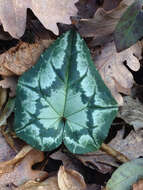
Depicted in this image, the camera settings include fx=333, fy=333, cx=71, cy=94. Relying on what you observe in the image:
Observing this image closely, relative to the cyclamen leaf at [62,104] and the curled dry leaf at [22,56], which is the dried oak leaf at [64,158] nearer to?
the cyclamen leaf at [62,104]

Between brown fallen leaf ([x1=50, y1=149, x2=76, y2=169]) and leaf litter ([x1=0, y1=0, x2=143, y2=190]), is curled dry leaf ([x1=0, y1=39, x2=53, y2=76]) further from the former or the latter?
brown fallen leaf ([x1=50, y1=149, x2=76, y2=169])

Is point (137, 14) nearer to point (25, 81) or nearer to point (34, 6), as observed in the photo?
point (34, 6)

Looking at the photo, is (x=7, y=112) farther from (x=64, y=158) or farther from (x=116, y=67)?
(x=116, y=67)

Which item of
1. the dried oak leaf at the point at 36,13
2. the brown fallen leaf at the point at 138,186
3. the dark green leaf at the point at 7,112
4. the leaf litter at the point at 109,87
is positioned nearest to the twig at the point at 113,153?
the leaf litter at the point at 109,87

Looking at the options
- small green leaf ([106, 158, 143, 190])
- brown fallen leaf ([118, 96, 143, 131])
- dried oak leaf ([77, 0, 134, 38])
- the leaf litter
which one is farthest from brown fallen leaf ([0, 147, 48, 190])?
dried oak leaf ([77, 0, 134, 38])

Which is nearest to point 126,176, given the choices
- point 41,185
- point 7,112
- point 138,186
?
point 138,186

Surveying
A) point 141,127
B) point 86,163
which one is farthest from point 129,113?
point 86,163

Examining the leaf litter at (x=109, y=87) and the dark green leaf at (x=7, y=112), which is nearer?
the leaf litter at (x=109, y=87)
